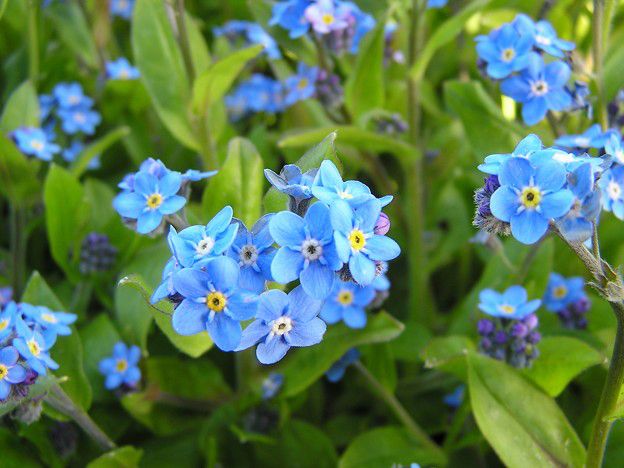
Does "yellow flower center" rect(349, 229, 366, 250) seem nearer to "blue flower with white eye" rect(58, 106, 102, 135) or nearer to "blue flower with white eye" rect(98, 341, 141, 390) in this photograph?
"blue flower with white eye" rect(98, 341, 141, 390)

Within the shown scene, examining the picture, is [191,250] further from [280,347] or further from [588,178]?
[588,178]

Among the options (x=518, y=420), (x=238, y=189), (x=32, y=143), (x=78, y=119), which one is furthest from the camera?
(x=78, y=119)

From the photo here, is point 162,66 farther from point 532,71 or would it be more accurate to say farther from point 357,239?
point 357,239

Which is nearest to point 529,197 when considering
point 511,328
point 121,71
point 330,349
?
point 511,328

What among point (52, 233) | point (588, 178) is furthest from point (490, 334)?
point (52, 233)

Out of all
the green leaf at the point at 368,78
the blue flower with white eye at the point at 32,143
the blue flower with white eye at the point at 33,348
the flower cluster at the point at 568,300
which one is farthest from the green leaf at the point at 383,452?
the blue flower with white eye at the point at 32,143

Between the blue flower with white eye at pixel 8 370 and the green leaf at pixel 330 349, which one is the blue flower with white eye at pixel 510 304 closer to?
the green leaf at pixel 330 349
